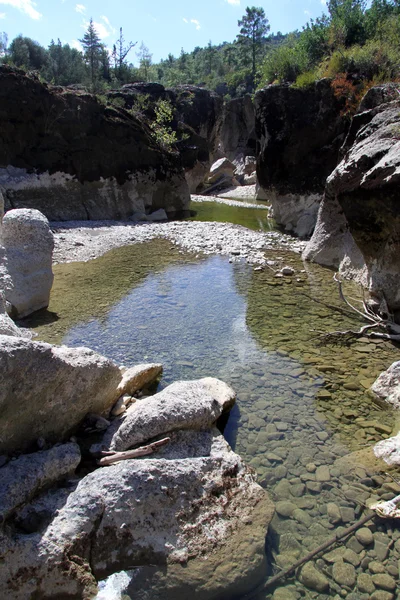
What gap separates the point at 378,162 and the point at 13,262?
883 cm

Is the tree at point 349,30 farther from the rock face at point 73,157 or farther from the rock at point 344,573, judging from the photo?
the rock at point 344,573

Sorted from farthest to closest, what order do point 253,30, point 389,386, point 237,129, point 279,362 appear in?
1. point 253,30
2. point 237,129
3. point 279,362
4. point 389,386

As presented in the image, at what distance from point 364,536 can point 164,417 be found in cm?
236

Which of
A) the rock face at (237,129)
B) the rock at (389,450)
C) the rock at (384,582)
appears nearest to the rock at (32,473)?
the rock at (384,582)

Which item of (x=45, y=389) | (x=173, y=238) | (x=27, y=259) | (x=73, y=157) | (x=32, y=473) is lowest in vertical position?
(x=32, y=473)

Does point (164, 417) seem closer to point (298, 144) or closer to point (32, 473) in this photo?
point (32, 473)

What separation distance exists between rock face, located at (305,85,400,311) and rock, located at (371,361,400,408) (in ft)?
10.1

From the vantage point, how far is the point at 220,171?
40.0 m

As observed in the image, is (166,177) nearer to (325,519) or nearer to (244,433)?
(244,433)

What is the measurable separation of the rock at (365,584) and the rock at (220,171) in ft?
127

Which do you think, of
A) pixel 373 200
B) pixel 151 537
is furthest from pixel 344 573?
pixel 373 200

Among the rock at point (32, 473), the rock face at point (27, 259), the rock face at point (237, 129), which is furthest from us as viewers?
the rock face at point (237, 129)

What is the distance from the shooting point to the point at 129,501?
4035 mm

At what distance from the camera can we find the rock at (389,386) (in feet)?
20.9
